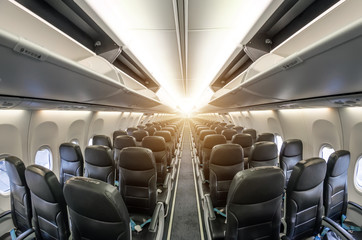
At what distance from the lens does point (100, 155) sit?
10.3 ft

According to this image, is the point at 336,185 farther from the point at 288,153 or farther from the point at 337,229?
the point at 288,153

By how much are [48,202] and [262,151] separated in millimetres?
3733

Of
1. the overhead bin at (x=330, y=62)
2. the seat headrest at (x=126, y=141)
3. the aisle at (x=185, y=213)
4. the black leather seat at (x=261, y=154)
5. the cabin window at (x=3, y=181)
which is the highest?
the overhead bin at (x=330, y=62)

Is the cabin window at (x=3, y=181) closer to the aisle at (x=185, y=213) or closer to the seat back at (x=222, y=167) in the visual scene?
the aisle at (x=185, y=213)

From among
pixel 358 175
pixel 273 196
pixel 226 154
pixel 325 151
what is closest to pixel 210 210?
pixel 226 154

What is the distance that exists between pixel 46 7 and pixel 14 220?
3.45 m

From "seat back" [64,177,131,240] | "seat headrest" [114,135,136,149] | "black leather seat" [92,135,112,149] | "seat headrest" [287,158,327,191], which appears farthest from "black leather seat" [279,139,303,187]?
"black leather seat" [92,135,112,149]

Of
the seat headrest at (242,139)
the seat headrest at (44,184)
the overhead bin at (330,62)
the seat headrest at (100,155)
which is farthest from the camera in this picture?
the seat headrest at (242,139)

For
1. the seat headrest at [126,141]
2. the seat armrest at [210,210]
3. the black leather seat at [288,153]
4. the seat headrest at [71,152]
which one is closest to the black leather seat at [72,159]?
the seat headrest at [71,152]

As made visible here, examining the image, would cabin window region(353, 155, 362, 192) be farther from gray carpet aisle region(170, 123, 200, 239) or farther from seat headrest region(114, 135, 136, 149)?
seat headrest region(114, 135, 136, 149)

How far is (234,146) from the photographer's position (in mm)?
3031

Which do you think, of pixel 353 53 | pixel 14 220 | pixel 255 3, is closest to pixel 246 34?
pixel 255 3

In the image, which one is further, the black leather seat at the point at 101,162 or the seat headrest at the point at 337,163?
the black leather seat at the point at 101,162

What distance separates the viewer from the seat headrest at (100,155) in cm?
311
